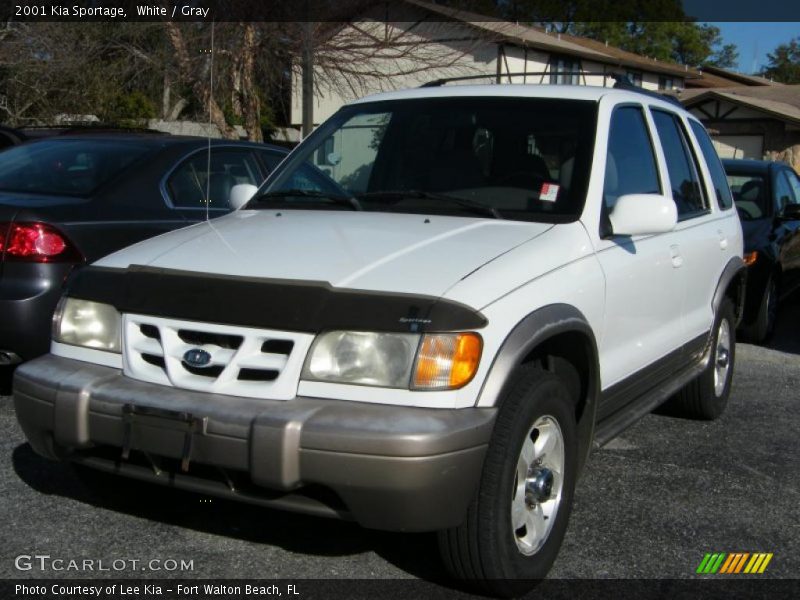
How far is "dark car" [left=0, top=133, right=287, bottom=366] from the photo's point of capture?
527cm

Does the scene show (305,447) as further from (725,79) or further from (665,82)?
(725,79)

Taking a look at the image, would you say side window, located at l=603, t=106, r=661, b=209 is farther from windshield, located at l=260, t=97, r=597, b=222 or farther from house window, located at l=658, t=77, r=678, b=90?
house window, located at l=658, t=77, r=678, b=90

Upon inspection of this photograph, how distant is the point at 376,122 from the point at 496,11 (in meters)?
25.8

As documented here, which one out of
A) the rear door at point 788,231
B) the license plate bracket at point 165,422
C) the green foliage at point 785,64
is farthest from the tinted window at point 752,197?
the green foliage at point 785,64

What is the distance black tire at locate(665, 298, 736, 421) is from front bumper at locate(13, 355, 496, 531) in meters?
2.99

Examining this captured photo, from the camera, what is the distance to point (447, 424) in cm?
295

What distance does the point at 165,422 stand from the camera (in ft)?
10.3

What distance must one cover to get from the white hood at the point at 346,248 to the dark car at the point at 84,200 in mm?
655

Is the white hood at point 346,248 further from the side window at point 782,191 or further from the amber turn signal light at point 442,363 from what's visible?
the side window at point 782,191

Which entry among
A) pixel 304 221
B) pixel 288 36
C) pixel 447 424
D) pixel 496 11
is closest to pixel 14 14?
pixel 288 36

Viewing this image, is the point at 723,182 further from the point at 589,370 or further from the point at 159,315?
the point at 159,315

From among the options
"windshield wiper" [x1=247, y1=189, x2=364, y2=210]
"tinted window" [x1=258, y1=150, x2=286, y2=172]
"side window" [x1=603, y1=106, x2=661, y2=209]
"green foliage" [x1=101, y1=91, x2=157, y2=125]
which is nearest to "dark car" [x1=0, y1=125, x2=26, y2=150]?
"tinted window" [x1=258, y1=150, x2=286, y2=172]

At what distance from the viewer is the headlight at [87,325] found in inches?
138

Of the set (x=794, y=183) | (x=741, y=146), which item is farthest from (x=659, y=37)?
(x=794, y=183)
